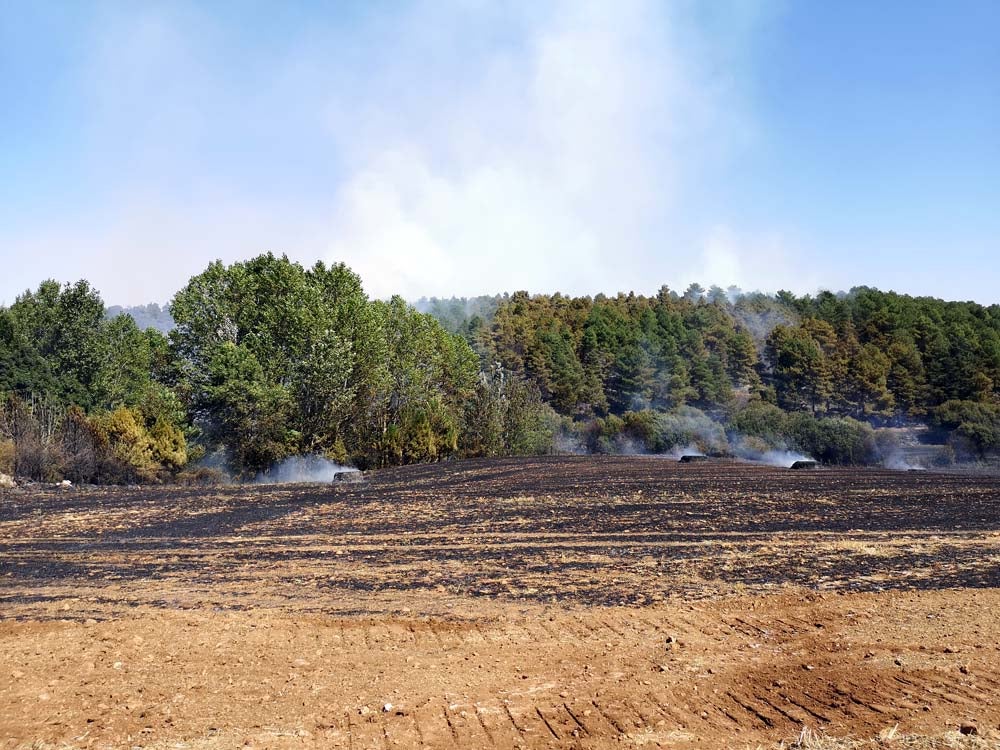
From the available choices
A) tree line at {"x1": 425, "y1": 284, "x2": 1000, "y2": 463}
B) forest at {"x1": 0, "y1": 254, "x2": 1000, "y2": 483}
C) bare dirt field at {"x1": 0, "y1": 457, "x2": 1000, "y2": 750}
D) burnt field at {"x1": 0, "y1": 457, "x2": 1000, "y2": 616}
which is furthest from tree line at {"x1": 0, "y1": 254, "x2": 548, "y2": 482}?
tree line at {"x1": 425, "y1": 284, "x2": 1000, "y2": 463}

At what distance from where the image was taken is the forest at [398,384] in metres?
21.9

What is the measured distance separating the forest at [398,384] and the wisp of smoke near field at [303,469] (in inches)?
13.4

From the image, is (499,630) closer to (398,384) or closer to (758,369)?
(398,384)

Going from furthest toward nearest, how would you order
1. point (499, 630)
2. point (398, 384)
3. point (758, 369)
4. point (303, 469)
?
1. point (758, 369)
2. point (398, 384)
3. point (303, 469)
4. point (499, 630)

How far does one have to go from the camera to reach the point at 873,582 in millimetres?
6918

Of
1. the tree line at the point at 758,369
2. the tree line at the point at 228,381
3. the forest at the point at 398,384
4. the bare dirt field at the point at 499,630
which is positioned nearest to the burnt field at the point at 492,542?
the bare dirt field at the point at 499,630

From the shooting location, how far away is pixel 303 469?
23.0m

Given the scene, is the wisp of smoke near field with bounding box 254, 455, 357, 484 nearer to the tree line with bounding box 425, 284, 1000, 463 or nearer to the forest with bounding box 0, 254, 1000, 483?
the forest with bounding box 0, 254, 1000, 483

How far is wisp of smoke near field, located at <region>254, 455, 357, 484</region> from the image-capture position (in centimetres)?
2220

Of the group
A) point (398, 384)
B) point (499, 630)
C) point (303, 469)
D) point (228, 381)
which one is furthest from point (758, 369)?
point (499, 630)

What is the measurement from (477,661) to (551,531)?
16.1ft

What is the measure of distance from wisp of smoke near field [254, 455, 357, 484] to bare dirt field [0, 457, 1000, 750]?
11117 mm

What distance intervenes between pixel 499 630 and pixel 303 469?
60.6 feet

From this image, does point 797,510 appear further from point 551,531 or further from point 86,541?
point 86,541
